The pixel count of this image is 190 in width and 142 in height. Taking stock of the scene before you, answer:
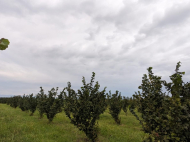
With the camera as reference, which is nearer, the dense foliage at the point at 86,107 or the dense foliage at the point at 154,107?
the dense foliage at the point at 154,107

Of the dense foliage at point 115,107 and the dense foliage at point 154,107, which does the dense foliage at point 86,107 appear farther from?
the dense foliage at point 115,107

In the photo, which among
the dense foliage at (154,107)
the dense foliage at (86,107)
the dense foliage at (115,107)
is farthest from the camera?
the dense foliage at (115,107)

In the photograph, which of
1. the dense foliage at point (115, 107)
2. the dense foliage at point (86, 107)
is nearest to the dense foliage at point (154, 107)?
the dense foliage at point (86, 107)

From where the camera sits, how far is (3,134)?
821 cm

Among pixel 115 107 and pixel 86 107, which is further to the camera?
pixel 115 107

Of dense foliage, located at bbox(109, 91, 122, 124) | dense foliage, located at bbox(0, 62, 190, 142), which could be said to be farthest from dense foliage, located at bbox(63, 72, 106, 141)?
dense foliage, located at bbox(109, 91, 122, 124)

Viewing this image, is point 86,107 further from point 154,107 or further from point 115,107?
point 115,107

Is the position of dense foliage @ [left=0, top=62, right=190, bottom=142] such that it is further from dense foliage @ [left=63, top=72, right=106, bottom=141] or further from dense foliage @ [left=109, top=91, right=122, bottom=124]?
dense foliage @ [left=109, top=91, right=122, bottom=124]

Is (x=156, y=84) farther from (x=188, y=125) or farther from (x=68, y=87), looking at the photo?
(x=68, y=87)

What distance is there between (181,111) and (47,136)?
8520 mm

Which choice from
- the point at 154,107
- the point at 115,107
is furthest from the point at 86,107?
the point at 115,107

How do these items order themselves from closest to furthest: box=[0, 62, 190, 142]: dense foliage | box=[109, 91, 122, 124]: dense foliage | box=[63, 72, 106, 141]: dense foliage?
box=[0, 62, 190, 142]: dense foliage → box=[63, 72, 106, 141]: dense foliage → box=[109, 91, 122, 124]: dense foliage

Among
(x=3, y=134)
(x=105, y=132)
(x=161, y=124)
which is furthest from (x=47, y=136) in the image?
(x=161, y=124)

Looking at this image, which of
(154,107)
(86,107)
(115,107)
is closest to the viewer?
(154,107)
